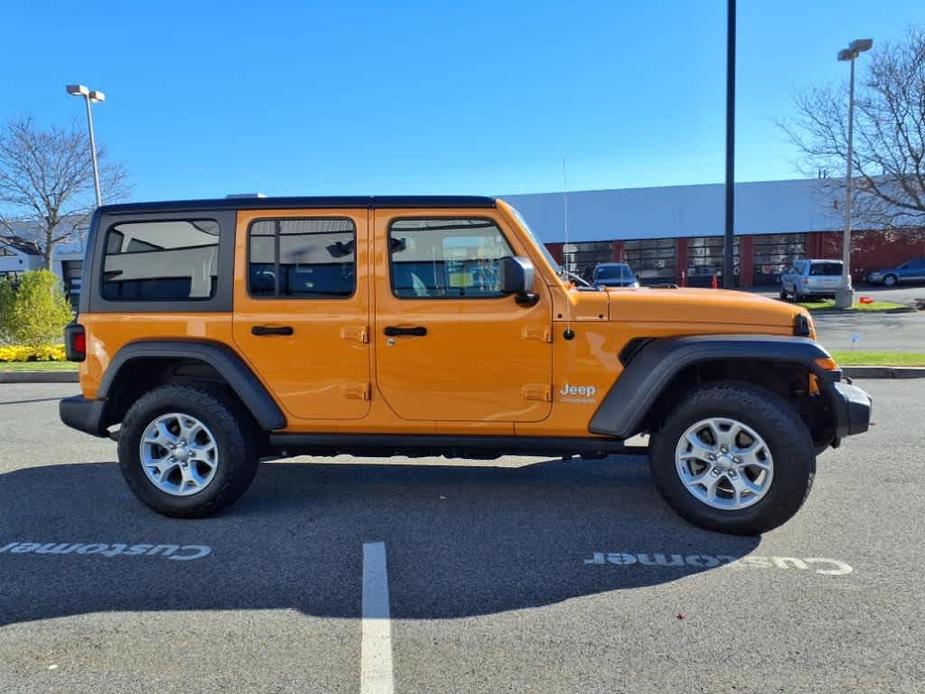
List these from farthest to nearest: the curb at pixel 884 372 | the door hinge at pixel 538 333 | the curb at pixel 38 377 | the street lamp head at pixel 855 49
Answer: the street lamp head at pixel 855 49 → the curb at pixel 38 377 → the curb at pixel 884 372 → the door hinge at pixel 538 333

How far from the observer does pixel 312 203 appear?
14.1 ft

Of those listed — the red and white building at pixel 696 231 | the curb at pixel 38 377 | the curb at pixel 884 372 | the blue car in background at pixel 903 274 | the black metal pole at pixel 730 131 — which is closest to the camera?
the curb at pixel 884 372

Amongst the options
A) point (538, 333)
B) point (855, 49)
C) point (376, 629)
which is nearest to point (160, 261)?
point (538, 333)

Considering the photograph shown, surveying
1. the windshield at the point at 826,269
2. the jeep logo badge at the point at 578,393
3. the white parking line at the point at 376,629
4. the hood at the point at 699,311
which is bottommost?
the white parking line at the point at 376,629

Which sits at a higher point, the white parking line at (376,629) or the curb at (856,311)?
the curb at (856,311)

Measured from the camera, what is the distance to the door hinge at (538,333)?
404cm

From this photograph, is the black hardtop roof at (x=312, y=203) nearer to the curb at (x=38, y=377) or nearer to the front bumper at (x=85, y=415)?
the front bumper at (x=85, y=415)

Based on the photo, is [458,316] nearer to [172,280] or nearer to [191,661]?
[172,280]

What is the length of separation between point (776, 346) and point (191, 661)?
3.42 meters

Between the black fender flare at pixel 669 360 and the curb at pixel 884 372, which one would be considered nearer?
the black fender flare at pixel 669 360

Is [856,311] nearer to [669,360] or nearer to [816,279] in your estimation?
[816,279]

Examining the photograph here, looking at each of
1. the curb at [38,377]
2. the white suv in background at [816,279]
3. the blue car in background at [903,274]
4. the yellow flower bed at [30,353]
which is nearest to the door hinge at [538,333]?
the curb at [38,377]

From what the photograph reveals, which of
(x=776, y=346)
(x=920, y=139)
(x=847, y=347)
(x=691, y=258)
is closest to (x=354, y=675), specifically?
(x=776, y=346)

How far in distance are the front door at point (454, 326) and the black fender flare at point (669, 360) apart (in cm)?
43
